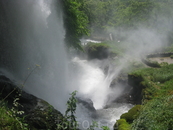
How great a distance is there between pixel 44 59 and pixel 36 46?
1237 mm

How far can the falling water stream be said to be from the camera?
9.79 m

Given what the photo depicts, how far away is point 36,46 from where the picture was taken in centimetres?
1273

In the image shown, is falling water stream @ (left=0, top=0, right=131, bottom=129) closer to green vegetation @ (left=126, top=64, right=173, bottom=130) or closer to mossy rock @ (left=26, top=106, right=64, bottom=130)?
green vegetation @ (left=126, top=64, right=173, bottom=130)

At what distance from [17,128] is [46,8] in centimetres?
1181

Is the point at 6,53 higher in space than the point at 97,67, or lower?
lower

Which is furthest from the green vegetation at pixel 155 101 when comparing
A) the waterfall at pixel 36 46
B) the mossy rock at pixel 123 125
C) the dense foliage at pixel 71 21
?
the dense foliage at pixel 71 21

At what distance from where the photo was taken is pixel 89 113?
32.1 feet

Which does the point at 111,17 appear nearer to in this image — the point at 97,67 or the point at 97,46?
the point at 97,46

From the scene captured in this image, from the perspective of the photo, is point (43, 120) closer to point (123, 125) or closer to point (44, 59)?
point (123, 125)

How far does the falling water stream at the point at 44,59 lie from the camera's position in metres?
9.79

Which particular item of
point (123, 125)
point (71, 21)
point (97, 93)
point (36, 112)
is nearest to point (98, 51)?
point (71, 21)

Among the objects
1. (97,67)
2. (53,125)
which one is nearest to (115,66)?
(97,67)

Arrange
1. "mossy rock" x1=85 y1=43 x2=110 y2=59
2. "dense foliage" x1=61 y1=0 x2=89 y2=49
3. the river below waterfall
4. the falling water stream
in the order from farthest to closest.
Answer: "mossy rock" x1=85 y1=43 x2=110 y2=59 < "dense foliage" x1=61 y1=0 x2=89 y2=49 < the falling water stream < the river below waterfall

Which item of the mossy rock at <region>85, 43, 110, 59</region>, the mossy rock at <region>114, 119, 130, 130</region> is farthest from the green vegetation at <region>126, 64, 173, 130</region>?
the mossy rock at <region>85, 43, 110, 59</region>
